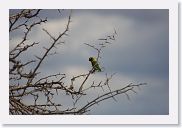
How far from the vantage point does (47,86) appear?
3.27 m

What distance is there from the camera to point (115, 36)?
330 centimetres

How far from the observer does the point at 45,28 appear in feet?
10.9

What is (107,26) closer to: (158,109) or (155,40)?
(155,40)

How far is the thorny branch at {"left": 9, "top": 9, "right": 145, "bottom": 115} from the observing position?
10.7ft

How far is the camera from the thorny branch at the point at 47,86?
3.26 meters

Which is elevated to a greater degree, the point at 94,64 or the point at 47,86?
the point at 94,64
